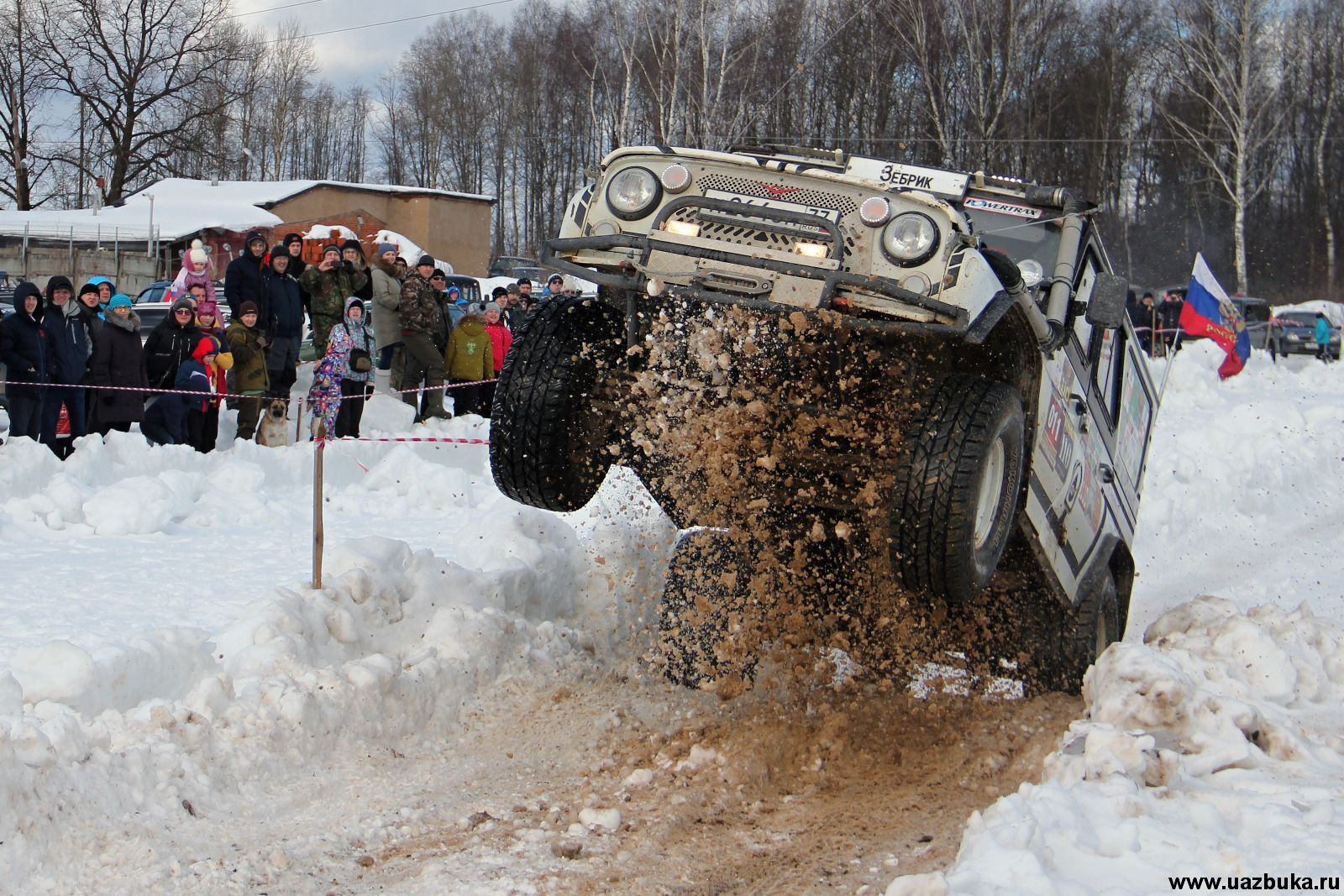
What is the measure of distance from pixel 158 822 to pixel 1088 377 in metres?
4.26

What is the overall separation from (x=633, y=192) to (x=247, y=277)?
6.84 m

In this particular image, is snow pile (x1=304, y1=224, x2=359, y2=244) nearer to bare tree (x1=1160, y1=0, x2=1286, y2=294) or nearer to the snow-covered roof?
the snow-covered roof

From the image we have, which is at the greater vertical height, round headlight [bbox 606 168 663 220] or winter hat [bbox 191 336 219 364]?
round headlight [bbox 606 168 663 220]

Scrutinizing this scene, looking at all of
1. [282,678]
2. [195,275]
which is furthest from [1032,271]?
[195,275]

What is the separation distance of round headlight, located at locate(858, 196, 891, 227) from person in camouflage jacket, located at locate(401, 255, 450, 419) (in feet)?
25.8

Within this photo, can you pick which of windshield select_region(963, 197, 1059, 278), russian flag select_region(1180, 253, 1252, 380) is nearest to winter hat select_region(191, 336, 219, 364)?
windshield select_region(963, 197, 1059, 278)

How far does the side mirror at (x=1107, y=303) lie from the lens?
17.3 ft

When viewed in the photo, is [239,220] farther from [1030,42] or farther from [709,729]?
[709,729]

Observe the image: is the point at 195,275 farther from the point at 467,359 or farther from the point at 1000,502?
the point at 1000,502

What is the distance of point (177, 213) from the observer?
4334 centimetres

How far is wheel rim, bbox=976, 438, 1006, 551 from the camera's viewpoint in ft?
15.7

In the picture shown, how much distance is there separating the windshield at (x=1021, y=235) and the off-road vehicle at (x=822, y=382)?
12mm

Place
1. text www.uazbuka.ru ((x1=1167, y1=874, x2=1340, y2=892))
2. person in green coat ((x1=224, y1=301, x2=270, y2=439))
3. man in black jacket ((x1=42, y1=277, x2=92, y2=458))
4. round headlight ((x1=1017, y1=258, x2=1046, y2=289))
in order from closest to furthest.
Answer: text www.uazbuka.ru ((x1=1167, y1=874, x2=1340, y2=892)) → round headlight ((x1=1017, y1=258, x2=1046, y2=289)) → man in black jacket ((x1=42, y1=277, x2=92, y2=458)) → person in green coat ((x1=224, y1=301, x2=270, y2=439))

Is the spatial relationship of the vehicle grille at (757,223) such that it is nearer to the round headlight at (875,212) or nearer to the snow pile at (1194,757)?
the round headlight at (875,212)
